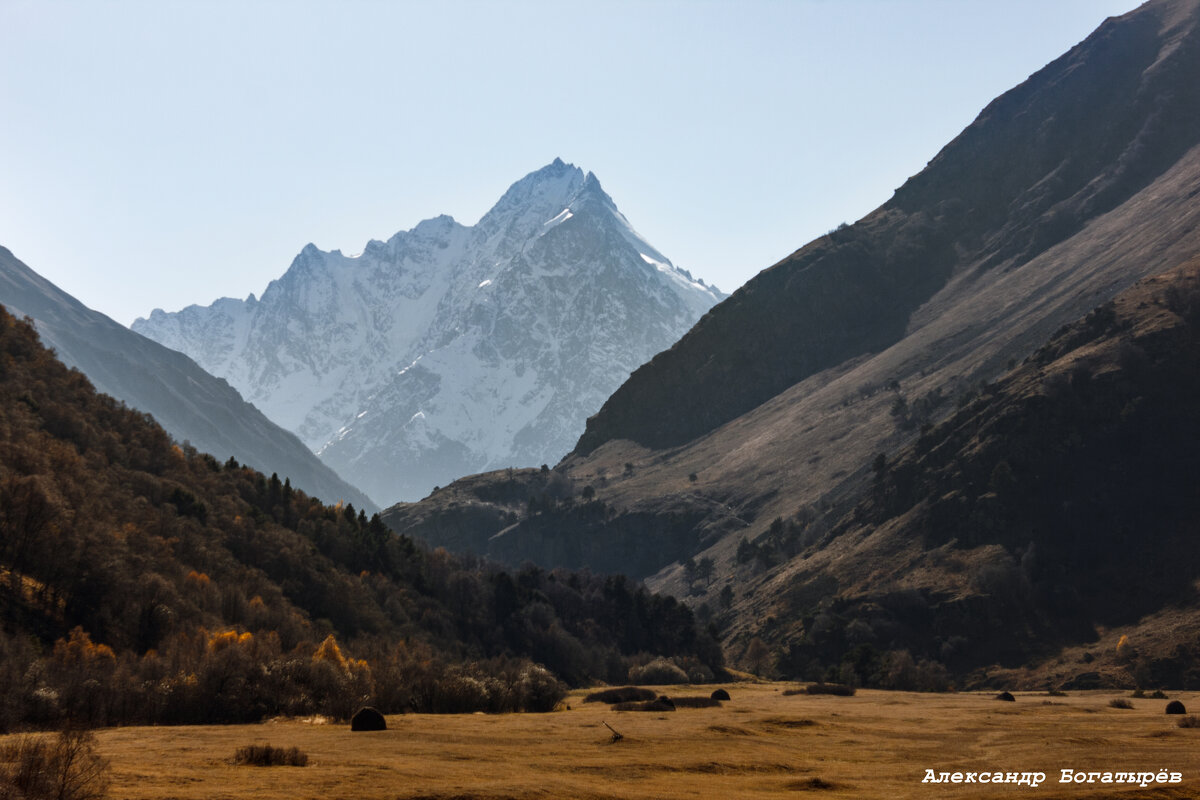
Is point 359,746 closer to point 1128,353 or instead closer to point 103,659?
point 103,659

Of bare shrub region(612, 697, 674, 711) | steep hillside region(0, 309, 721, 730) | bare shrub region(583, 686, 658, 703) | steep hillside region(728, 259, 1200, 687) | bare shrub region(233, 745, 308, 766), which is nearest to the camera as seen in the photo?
bare shrub region(233, 745, 308, 766)

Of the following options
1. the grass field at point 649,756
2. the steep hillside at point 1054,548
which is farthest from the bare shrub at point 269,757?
the steep hillside at point 1054,548

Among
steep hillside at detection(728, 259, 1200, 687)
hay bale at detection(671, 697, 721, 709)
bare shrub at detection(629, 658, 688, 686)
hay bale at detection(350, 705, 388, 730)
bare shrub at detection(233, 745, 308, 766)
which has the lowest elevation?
steep hillside at detection(728, 259, 1200, 687)

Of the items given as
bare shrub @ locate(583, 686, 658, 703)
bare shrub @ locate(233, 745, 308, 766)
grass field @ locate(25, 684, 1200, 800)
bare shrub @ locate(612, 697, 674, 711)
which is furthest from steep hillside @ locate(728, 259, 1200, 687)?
bare shrub @ locate(233, 745, 308, 766)

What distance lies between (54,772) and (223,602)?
72091 mm

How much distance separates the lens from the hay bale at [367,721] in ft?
138

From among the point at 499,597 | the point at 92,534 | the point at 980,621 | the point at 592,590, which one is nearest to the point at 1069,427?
the point at 980,621

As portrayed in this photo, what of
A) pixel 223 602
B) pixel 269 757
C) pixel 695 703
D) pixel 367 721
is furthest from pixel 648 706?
pixel 223 602

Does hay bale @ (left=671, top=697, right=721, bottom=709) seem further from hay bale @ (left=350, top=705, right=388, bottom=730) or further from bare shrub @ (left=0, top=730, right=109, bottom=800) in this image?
bare shrub @ (left=0, top=730, right=109, bottom=800)

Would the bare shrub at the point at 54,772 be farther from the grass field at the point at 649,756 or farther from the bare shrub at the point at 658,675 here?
the bare shrub at the point at 658,675

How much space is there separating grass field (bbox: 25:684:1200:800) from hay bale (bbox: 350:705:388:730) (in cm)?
62

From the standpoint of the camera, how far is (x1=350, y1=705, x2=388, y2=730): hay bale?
41938mm

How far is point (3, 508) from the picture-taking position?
7569cm

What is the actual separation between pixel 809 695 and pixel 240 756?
69903 mm
